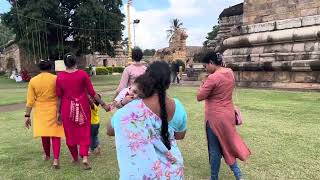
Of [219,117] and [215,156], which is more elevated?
[219,117]

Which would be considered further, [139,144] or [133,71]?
[133,71]

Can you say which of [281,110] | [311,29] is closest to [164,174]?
[281,110]

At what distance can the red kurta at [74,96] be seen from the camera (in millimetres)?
5910

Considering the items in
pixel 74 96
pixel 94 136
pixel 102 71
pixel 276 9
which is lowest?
pixel 102 71

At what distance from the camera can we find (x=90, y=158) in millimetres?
6570

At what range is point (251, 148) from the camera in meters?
6.67

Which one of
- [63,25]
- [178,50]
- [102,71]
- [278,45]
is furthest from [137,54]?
[178,50]

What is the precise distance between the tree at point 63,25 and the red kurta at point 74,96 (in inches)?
1139

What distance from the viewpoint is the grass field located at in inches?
220

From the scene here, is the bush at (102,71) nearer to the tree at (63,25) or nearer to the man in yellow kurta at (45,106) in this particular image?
the tree at (63,25)

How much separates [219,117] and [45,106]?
8.64ft

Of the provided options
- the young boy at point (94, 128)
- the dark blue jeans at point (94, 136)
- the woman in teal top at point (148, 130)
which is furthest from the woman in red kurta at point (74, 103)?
the woman in teal top at point (148, 130)

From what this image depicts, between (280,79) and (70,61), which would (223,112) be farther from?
(280,79)

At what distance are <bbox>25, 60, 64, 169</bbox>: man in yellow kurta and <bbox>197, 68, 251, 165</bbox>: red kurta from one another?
91.4 inches
